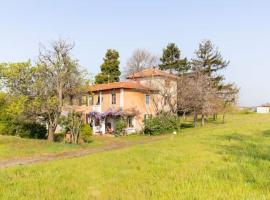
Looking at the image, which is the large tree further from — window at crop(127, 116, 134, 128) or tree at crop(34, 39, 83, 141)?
window at crop(127, 116, 134, 128)

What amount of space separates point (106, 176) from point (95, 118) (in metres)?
30.9

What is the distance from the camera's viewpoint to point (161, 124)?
36.2m

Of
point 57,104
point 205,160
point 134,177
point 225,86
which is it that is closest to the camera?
point 134,177

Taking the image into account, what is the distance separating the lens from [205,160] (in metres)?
10.4

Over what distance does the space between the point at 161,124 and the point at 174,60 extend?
31368mm

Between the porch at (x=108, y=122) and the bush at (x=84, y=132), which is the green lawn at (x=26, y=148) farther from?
the porch at (x=108, y=122)

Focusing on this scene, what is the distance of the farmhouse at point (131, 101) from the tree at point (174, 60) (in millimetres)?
22367

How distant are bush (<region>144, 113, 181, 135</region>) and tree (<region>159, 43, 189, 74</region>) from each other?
28.4 meters

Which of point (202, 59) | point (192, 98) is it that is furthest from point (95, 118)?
point (202, 59)

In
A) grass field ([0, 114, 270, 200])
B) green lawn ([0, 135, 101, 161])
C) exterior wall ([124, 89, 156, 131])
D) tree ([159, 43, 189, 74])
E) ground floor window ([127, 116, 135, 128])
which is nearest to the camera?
grass field ([0, 114, 270, 200])

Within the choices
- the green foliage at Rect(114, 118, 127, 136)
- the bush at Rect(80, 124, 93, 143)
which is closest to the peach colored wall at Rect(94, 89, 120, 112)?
the green foliage at Rect(114, 118, 127, 136)

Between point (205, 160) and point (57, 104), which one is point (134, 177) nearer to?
point (205, 160)

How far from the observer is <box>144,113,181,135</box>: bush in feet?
118

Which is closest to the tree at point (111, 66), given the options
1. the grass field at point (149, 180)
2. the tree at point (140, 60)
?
the tree at point (140, 60)
